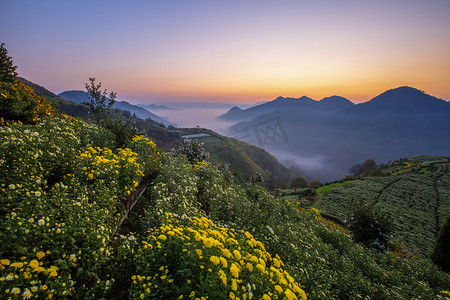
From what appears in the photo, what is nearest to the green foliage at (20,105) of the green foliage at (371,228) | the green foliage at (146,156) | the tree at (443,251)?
the green foliage at (146,156)

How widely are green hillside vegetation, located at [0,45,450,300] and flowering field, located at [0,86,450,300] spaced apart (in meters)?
0.02

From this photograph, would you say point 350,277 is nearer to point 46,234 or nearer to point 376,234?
point 46,234

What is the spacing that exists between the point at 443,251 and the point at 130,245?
1864cm

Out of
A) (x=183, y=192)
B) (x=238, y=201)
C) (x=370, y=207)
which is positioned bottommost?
(x=370, y=207)

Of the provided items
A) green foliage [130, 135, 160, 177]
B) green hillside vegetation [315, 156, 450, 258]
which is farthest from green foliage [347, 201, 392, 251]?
green foliage [130, 135, 160, 177]

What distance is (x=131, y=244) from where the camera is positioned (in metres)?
3.48

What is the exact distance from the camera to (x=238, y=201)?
6.78 metres

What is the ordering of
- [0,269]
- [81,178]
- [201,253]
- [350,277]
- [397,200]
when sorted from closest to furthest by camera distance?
1. [0,269]
2. [201,253]
3. [81,178]
4. [350,277]
5. [397,200]

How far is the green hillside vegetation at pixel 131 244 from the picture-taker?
264 centimetres

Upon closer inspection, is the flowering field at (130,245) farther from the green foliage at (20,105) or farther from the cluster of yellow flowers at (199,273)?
the green foliage at (20,105)

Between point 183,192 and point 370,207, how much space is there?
580 inches

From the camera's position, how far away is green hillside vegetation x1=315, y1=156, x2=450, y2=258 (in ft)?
70.4

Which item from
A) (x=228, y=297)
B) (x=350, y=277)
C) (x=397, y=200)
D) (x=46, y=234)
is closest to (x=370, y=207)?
(x=350, y=277)

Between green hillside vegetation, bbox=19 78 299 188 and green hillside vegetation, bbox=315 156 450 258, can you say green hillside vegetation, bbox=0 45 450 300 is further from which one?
green hillside vegetation, bbox=19 78 299 188
